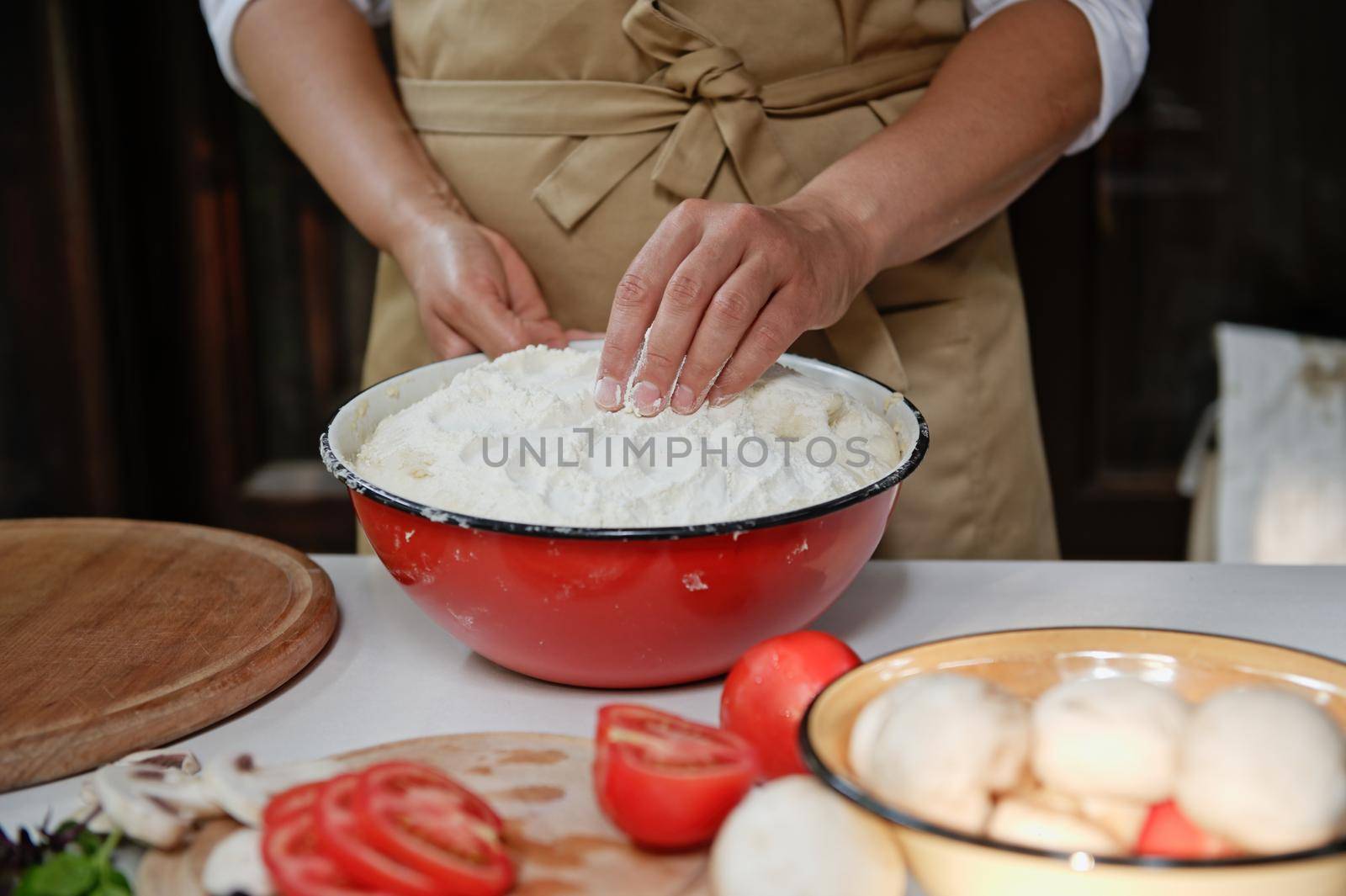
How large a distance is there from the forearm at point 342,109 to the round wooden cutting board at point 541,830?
0.68 meters

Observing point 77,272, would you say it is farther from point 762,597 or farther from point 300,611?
point 762,597

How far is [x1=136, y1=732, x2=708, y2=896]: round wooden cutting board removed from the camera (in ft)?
2.06

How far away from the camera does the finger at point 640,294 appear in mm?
947

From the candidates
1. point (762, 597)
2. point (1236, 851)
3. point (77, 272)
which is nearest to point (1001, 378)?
point (762, 597)

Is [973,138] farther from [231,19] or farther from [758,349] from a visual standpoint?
[231,19]

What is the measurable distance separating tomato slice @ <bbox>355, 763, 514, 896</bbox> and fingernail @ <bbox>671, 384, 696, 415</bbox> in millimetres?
396

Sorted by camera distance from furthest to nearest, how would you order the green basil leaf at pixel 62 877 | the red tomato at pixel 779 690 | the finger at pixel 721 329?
the finger at pixel 721 329 < the red tomato at pixel 779 690 < the green basil leaf at pixel 62 877

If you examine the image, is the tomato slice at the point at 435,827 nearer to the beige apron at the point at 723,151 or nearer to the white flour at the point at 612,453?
the white flour at the point at 612,453

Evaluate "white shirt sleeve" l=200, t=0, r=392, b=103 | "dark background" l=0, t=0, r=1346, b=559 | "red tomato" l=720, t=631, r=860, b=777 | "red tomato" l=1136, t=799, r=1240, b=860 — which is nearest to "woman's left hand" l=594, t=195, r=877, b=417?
"red tomato" l=720, t=631, r=860, b=777

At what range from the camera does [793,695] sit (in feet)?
2.36

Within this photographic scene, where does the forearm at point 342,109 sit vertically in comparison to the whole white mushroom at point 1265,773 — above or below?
above

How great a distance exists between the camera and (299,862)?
23.3 inches

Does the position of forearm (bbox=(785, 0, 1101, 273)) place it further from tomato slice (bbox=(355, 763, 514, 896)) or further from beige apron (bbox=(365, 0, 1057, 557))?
tomato slice (bbox=(355, 763, 514, 896))

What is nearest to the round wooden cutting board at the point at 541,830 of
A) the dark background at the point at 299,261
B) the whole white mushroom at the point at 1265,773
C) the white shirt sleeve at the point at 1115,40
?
the whole white mushroom at the point at 1265,773
